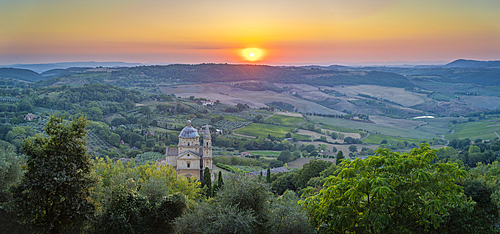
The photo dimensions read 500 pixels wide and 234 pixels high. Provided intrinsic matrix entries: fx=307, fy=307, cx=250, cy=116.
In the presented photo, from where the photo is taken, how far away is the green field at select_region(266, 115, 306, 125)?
103 m

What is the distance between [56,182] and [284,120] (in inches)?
3747

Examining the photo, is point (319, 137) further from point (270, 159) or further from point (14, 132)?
point (14, 132)

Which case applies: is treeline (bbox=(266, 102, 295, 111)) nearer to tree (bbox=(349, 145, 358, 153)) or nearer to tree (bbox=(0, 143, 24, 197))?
tree (bbox=(349, 145, 358, 153))

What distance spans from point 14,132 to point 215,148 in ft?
128

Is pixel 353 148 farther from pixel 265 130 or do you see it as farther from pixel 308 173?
pixel 308 173

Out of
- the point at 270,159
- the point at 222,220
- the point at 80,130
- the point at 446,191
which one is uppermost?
the point at 80,130

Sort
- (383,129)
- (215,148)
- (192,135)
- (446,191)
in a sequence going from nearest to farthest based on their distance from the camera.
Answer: (446,191) < (192,135) < (215,148) < (383,129)

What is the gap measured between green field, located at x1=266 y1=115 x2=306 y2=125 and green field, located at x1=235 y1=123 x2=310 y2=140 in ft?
19.6

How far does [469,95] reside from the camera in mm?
161750

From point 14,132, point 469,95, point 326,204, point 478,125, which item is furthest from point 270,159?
point 469,95

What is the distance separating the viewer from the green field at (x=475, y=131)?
86562mm

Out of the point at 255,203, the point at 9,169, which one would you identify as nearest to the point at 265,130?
the point at 255,203

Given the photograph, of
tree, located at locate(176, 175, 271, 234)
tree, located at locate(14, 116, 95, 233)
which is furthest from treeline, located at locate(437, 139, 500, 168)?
tree, located at locate(14, 116, 95, 233)

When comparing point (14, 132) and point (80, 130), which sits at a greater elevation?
point (80, 130)
